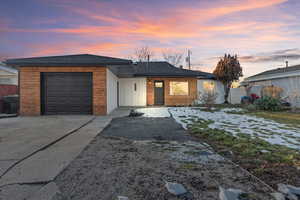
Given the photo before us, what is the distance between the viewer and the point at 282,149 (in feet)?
9.83

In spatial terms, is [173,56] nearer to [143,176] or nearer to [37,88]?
[37,88]

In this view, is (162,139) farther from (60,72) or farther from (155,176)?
(60,72)

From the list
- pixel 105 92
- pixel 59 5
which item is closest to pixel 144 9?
pixel 59 5

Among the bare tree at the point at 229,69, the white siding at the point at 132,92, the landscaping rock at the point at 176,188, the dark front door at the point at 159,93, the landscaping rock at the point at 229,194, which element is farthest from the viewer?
the bare tree at the point at 229,69

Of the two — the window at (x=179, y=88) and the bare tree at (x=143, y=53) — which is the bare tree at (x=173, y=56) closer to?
the bare tree at (x=143, y=53)

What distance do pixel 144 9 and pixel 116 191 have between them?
8484 millimetres

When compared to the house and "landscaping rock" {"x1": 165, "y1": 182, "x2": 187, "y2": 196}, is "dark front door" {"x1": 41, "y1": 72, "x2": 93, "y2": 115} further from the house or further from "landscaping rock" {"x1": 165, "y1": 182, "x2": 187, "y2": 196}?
"landscaping rock" {"x1": 165, "y1": 182, "x2": 187, "y2": 196}

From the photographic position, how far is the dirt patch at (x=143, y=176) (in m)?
1.66

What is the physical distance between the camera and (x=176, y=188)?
5.63ft

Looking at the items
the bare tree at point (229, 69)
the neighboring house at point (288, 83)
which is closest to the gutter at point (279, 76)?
the neighboring house at point (288, 83)

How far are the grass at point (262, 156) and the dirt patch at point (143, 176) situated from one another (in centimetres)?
31

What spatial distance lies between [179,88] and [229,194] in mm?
11943

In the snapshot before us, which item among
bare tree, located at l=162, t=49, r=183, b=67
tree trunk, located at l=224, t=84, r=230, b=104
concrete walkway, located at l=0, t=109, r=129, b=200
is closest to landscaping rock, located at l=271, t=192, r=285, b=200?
concrete walkway, located at l=0, t=109, r=129, b=200

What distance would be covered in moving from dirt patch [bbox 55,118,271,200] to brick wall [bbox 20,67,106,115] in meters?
Answer: 5.28
